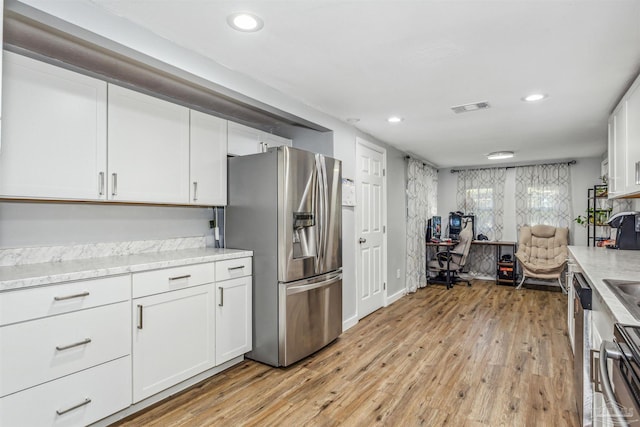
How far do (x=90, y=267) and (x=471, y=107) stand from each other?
322cm

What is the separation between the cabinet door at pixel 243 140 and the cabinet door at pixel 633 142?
2.83 metres

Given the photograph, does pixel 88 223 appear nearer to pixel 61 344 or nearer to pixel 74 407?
pixel 61 344

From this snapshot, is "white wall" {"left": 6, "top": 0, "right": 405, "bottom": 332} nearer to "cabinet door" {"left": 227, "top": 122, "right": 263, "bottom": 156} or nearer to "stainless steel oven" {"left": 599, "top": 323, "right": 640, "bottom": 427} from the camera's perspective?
"cabinet door" {"left": 227, "top": 122, "right": 263, "bottom": 156}

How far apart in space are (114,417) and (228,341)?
0.83 m

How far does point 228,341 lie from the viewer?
2.63 m

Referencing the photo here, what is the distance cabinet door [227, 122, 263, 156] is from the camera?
2.96 meters

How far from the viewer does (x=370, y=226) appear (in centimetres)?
428

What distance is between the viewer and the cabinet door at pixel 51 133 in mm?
1745

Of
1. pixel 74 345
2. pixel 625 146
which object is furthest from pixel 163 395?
pixel 625 146

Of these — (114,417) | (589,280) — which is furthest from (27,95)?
(589,280)

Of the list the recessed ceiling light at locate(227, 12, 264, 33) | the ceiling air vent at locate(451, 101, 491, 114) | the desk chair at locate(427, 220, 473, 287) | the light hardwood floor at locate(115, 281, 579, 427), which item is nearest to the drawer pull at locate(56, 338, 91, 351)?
the light hardwood floor at locate(115, 281, 579, 427)

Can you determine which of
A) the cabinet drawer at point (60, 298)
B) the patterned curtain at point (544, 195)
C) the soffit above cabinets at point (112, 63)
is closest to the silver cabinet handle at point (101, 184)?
the cabinet drawer at point (60, 298)

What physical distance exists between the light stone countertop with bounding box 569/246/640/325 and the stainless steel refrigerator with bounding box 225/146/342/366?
73.4 inches

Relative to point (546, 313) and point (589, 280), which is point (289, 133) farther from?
point (546, 313)
